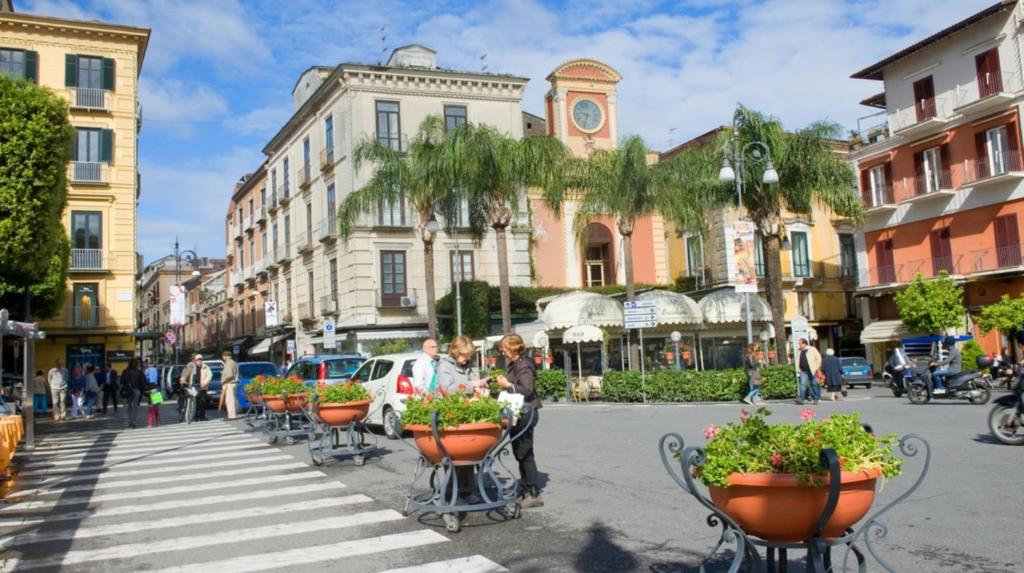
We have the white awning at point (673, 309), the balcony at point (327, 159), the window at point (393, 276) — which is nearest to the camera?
the white awning at point (673, 309)

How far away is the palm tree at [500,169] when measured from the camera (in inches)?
994

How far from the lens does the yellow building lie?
34844mm

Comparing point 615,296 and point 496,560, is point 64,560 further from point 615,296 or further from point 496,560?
point 615,296

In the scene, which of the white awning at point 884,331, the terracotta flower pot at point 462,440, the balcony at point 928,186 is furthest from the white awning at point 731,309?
the terracotta flower pot at point 462,440

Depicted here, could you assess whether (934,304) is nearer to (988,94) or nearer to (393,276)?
(988,94)

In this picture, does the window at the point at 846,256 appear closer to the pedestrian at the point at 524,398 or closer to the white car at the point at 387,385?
the white car at the point at 387,385

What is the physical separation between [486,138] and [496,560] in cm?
2045

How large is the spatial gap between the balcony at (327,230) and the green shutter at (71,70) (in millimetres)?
12556

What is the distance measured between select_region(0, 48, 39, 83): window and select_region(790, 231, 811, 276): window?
3897 cm

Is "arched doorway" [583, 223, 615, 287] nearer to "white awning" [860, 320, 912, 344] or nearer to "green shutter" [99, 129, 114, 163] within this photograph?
"white awning" [860, 320, 912, 344]

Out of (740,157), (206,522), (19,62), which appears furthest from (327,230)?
(206,522)

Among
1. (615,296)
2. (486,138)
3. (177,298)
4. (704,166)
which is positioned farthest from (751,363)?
(177,298)

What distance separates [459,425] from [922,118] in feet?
117

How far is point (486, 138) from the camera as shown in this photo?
2545 centimetres
